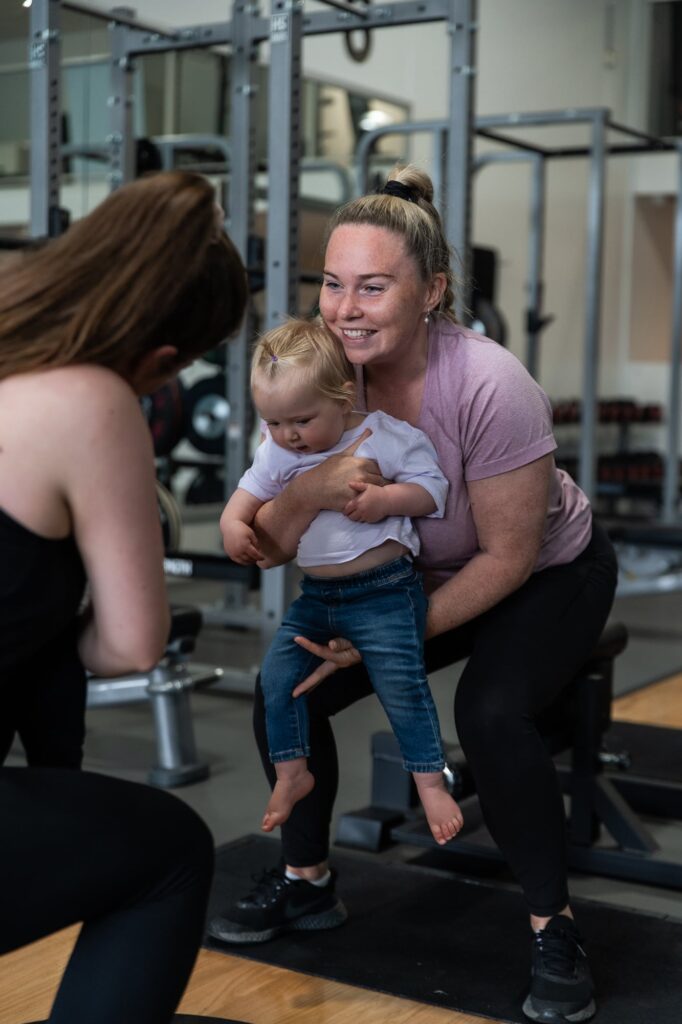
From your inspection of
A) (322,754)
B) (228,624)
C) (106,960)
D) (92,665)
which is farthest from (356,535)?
(228,624)

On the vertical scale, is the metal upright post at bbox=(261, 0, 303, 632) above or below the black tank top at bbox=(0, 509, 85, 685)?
above

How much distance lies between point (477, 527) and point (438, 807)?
0.39m

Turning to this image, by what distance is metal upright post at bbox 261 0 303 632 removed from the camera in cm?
342

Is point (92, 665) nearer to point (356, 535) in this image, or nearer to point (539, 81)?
point (356, 535)

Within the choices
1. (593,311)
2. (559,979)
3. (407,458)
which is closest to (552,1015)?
(559,979)

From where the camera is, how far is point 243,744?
3223mm

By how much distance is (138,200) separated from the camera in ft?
3.81

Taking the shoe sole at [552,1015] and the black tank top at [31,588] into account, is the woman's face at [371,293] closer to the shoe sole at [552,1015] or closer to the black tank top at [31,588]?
the black tank top at [31,588]

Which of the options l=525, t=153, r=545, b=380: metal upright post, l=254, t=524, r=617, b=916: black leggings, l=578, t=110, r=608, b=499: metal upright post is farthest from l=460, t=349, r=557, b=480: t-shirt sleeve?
l=525, t=153, r=545, b=380: metal upright post

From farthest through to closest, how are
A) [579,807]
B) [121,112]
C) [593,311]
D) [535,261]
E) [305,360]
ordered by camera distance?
1. [535,261]
2. [593,311]
3. [121,112]
4. [579,807]
5. [305,360]

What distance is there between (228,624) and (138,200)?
3.48 meters

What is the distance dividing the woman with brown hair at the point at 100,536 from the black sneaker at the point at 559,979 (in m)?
0.72

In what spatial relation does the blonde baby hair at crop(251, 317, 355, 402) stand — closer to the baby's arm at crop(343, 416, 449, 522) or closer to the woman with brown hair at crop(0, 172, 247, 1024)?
the baby's arm at crop(343, 416, 449, 522)

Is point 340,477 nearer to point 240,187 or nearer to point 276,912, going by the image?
point 276,912
